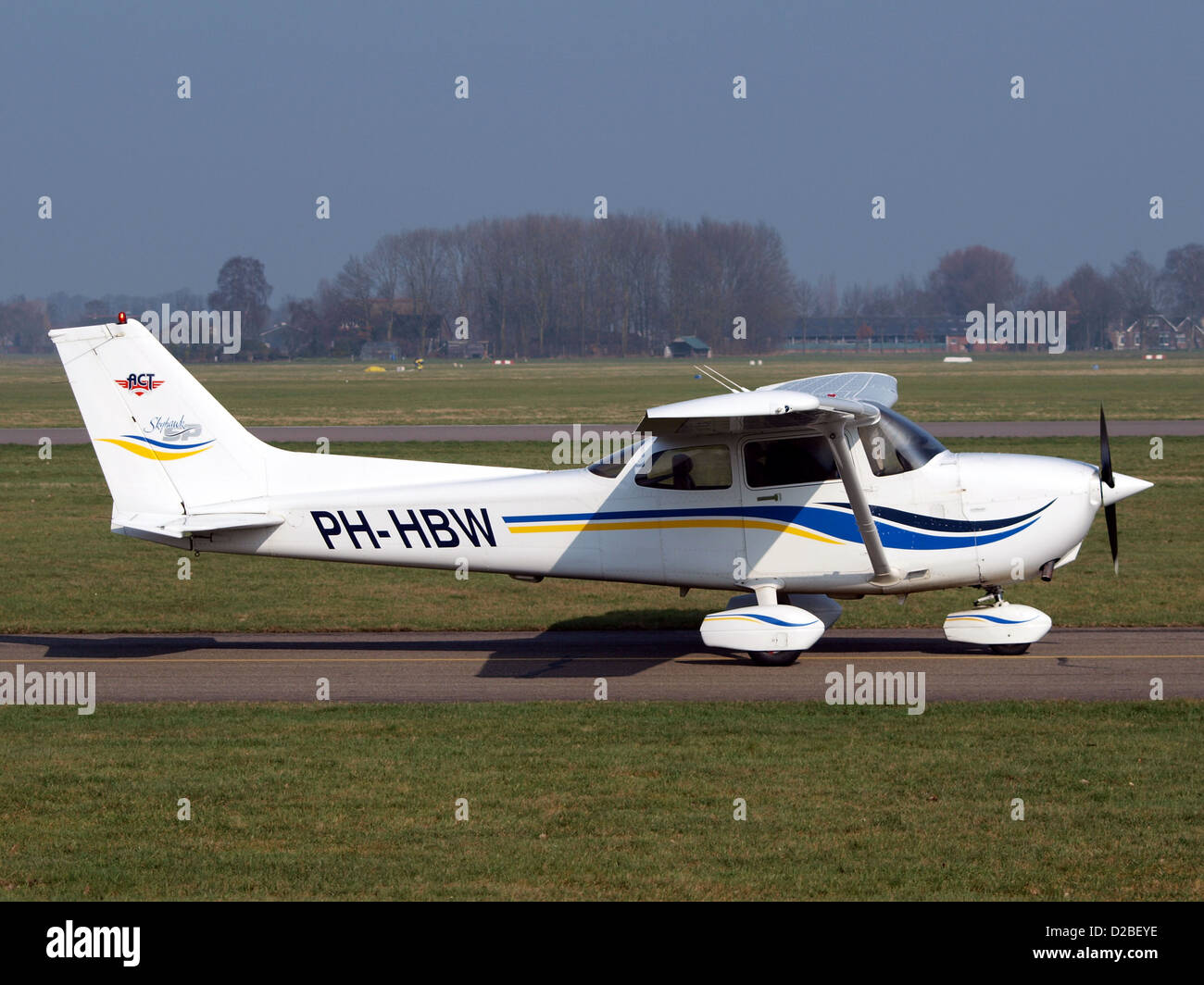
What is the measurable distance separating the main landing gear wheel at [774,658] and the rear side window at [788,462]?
1599 millimetres

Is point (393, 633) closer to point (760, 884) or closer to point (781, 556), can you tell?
point (781, 556)

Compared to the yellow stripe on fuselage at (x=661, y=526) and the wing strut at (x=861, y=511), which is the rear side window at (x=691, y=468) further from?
the wing strut at (x=861, y=511)

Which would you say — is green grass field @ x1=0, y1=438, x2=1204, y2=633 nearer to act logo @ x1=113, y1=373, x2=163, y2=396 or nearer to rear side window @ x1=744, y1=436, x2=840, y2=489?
rear side window @ x1=744, y1=436, x2=840, y2=489

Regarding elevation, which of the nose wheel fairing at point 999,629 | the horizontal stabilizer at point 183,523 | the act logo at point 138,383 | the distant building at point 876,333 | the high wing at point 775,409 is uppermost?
the distant building at point 876,333

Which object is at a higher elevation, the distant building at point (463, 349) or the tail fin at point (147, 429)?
the distant building at point (463, 349)

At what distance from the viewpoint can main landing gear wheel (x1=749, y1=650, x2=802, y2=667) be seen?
12.3m

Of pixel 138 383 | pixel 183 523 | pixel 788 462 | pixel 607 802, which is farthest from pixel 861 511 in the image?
pixel 138 383

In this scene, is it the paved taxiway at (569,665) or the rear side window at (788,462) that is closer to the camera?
the paved taxiway at (569,665)

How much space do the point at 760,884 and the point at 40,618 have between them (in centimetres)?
1133

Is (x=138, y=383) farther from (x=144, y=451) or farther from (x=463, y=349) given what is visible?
(x=463, y=349)

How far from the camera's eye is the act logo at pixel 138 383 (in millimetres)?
12891

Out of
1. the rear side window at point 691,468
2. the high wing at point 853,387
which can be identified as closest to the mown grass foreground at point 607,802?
the rear side window at point 691,468

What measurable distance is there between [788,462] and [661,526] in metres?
1.37

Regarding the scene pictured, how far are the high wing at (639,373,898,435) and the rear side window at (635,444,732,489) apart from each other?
24 cm
